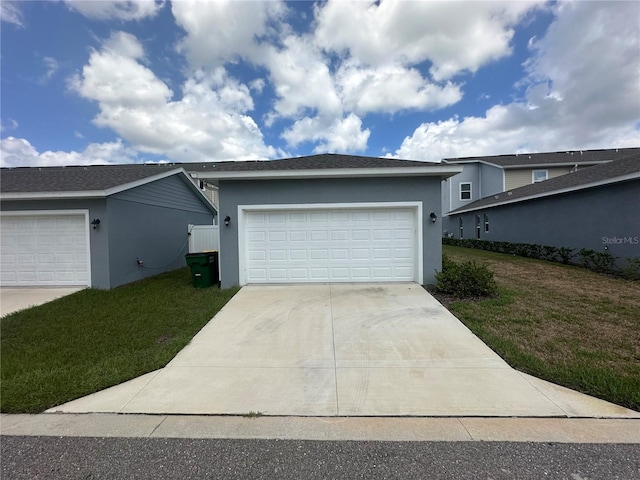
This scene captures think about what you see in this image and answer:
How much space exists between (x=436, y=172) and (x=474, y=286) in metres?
3.04

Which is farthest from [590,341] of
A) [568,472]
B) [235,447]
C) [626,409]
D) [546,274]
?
[546,274]

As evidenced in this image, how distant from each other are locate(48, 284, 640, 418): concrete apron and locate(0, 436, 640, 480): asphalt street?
17.7 inches

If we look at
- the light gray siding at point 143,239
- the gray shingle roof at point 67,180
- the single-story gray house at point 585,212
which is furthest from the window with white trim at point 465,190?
the gray shingle roof at point 67,180

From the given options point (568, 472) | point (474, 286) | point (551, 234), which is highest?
point (551, 234)

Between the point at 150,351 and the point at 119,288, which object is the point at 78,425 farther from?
the point at 119,288

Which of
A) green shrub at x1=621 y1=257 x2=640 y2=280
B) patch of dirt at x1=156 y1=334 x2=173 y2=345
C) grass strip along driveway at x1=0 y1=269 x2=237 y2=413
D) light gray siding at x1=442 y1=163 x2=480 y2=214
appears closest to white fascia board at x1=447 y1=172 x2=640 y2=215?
green shrub at x1=621 y1=257 x2=640 y2=280

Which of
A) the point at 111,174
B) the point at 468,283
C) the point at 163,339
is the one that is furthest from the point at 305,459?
the point at 111,174

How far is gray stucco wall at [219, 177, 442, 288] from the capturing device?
26.8 ft

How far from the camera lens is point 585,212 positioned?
11.3 m

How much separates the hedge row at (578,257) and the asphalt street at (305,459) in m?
9.13

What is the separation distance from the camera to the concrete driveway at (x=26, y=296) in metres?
6.80

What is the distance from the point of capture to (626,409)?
2.96 meters
